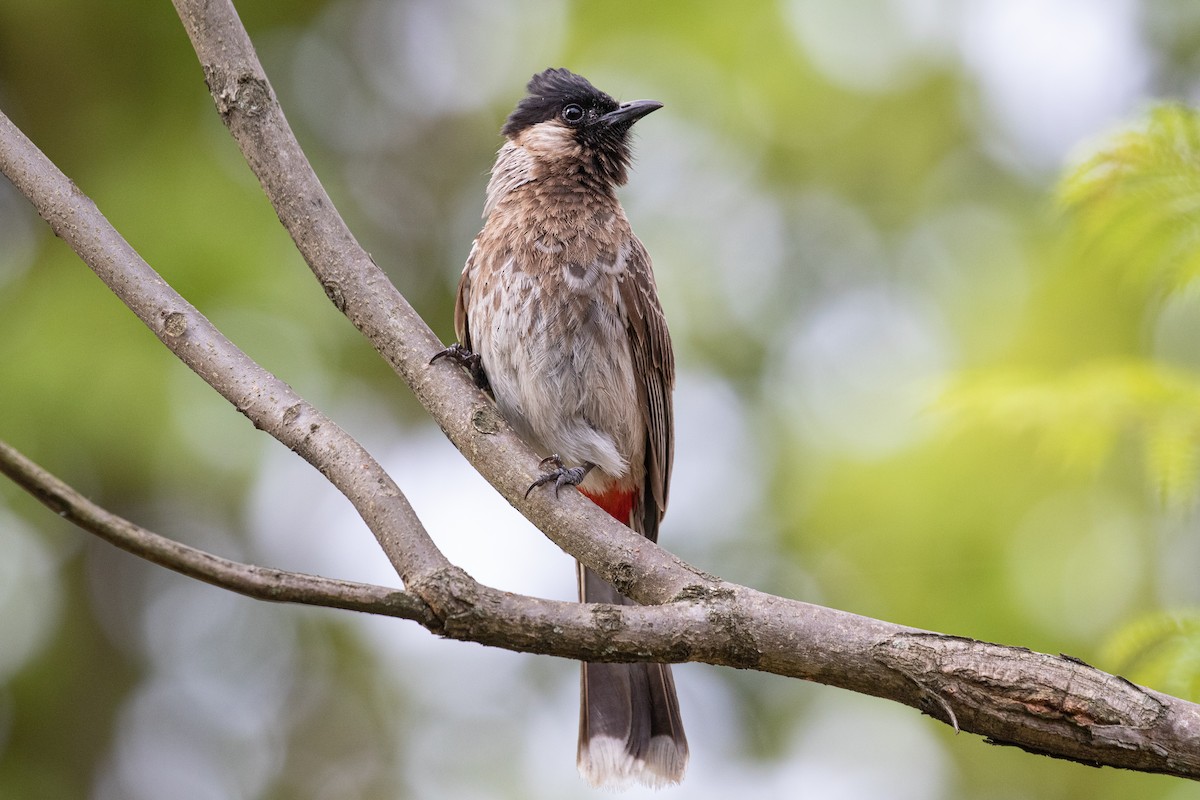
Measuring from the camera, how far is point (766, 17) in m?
5.71

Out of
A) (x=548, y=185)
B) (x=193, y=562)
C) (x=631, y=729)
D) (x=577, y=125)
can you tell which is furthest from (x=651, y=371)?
(x=193, y=562)

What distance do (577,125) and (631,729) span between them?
6.26 feet

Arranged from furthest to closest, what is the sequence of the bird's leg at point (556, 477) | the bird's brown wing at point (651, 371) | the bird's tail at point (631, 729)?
1. the bird's brown wing at point (651, 371)
2. the bird's tail at point (631, 729)
3. the bird's leg at point (556, 477)

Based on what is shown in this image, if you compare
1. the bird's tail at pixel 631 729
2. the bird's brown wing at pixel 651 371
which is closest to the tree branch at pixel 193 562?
the bird's tail at pixel 631 729

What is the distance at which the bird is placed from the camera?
3334 mm

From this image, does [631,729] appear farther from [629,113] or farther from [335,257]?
[629,113]

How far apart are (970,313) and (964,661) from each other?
146 inches

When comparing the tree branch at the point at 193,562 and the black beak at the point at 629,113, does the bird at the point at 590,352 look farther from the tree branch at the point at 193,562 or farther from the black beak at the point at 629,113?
the tree branch at the point at 193,562

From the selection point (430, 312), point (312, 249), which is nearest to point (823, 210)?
point (430, 312)

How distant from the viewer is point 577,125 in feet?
12.7

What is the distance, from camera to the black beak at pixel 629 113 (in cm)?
384

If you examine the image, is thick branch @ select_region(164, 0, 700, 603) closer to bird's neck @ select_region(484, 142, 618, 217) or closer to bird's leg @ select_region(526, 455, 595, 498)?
bird's leg @ select_region(526, 455, 595, 498)

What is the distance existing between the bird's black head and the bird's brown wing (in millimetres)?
325

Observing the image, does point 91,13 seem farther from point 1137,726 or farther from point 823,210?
point 1137,726
